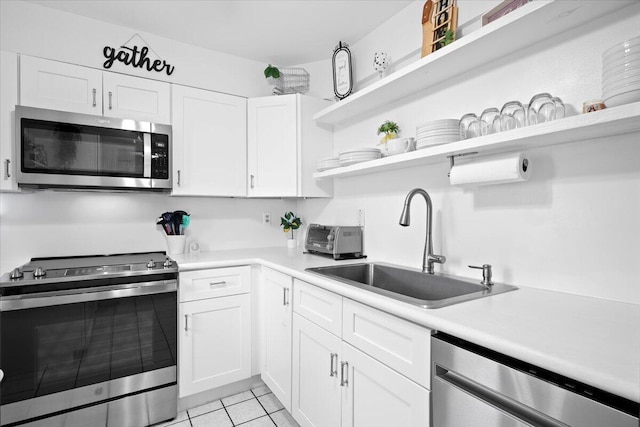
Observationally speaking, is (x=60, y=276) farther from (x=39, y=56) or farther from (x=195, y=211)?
(x=39, y=56)

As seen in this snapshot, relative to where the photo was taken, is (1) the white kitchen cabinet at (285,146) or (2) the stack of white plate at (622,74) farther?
(1) the white kitchen cabinet at (285,146)

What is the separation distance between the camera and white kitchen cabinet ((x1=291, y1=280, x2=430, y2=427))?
1066 millimetres

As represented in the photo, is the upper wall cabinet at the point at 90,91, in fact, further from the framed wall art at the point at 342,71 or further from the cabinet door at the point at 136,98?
the framed wall art at the point at 342,71

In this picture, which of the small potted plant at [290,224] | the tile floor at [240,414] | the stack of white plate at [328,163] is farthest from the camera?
the small potted plant at [290,224]

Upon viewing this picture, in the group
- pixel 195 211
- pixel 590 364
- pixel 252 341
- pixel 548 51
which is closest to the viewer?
pixel 590 364

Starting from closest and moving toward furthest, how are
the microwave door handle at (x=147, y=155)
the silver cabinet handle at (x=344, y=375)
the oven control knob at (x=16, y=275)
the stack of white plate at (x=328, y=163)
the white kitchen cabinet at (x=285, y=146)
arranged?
the silver cabinet handle at (x=344, y=375)
the oven control knob at (x=16, y=275)
the microwave door handle at (x=147, y=155)
the stack of white plate at (x=328, y=163)
the white kitchen cabinet at (x=285, y=146)

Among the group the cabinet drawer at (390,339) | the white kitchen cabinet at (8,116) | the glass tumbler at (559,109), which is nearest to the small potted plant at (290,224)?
the cabinet drawer at (390,339)

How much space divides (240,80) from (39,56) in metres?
1.30

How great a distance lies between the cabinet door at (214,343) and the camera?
2.02 metres

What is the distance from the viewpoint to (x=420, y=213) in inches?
73.3

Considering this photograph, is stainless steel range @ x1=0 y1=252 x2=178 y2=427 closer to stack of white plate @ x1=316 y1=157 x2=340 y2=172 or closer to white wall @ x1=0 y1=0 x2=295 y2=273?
white wall @ x1=0 y1=0 x2=295 y2=273

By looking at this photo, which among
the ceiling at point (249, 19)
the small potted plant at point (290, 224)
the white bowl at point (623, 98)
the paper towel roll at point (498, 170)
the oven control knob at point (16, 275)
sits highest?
the ceiling at point (249, 19)

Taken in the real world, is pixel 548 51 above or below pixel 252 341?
above

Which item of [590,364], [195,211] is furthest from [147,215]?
[590,364]
